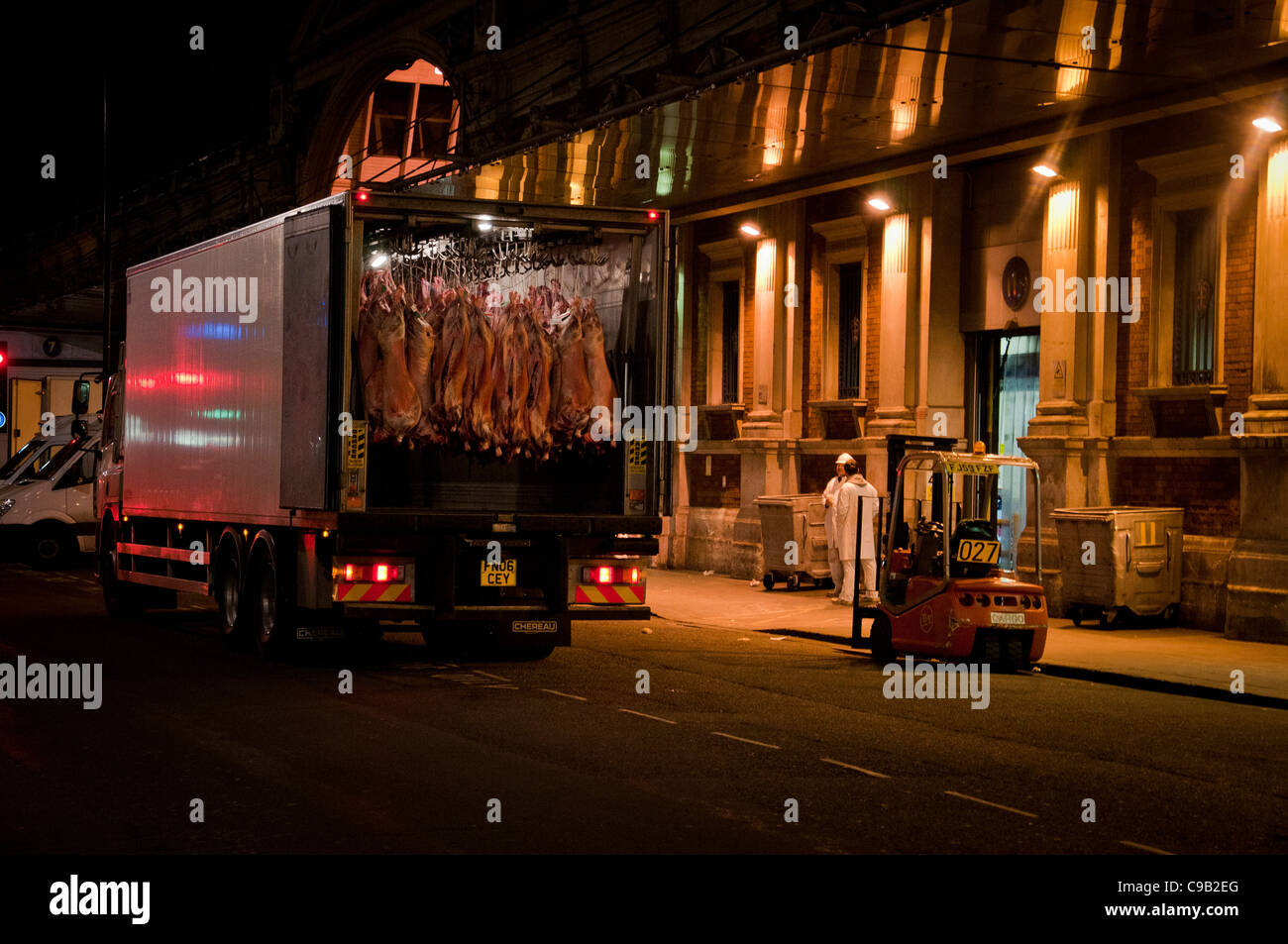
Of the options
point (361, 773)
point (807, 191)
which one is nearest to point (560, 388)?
point (361, 773)

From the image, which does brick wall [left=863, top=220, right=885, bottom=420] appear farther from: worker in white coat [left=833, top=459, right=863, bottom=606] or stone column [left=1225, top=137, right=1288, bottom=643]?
stone column [left=1225, top=137, right=1288, bottom=643]

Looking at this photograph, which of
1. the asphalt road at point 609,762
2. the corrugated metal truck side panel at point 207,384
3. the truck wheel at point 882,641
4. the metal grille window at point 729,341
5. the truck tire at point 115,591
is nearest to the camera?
the asphalt road at point 609,762

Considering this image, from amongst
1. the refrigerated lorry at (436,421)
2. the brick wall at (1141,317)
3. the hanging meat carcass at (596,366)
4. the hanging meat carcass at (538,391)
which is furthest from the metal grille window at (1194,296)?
the hanging meat carcass at (538,391)

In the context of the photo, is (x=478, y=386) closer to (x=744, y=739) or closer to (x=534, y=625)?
(x=534, y=625)

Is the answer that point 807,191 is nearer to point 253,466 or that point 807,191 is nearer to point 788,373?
point 788,373

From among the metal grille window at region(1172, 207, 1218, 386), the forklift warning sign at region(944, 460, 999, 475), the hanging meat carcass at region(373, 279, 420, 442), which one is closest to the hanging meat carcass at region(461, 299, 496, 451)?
the hanging meat carcass at region(373, 279, 420, 442)

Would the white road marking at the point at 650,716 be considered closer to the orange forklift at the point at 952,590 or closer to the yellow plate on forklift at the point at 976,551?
the orange forklift at the point at 952,590

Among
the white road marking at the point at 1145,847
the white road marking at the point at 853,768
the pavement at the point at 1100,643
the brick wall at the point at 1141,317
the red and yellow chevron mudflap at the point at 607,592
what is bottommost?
the white road marking at the point at 1145,847

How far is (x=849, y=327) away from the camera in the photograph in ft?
82.6

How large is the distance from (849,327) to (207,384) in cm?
1136

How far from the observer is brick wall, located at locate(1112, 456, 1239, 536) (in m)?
18.4

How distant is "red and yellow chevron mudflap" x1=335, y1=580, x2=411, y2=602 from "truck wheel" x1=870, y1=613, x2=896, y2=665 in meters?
4.75

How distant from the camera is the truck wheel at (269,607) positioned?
49.2 ft

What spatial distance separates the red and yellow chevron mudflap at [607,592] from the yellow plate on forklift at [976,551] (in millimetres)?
2983
